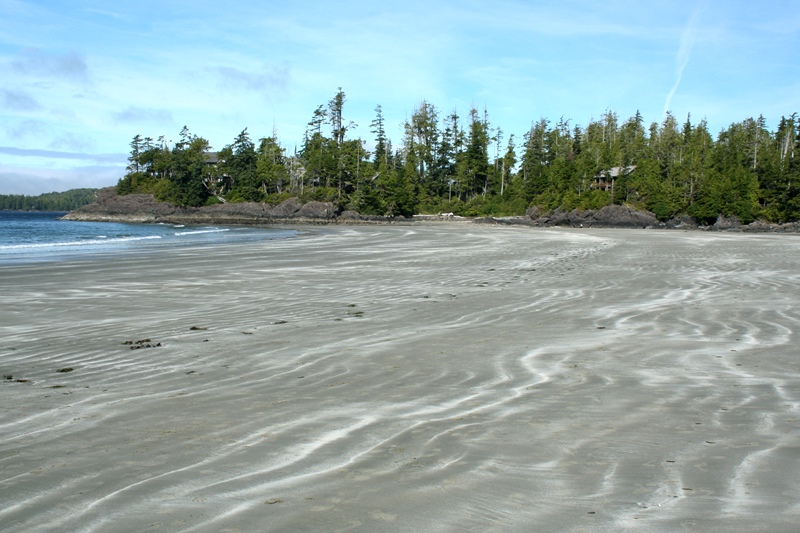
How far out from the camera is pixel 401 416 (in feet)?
13.5

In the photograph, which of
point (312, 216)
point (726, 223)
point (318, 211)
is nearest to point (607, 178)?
point (726, 223)

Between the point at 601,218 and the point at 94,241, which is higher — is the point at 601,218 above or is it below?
above

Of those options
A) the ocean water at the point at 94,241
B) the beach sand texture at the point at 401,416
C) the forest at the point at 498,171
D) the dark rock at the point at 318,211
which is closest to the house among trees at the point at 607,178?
the forest at the point at 498,171

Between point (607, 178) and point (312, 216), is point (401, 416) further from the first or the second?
point (607, 178)

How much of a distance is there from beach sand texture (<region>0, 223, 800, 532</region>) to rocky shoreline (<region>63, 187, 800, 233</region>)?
199 feet

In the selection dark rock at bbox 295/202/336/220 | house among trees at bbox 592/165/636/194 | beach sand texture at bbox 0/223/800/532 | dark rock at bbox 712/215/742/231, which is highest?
house among trees at bbox 592/165/636/194

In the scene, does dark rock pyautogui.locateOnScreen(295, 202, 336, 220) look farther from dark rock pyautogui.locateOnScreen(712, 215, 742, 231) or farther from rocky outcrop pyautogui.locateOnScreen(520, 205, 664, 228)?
dark rock pyautogui.locateOnScreen(712, 215, 742, 231)

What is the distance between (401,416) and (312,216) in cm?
7975

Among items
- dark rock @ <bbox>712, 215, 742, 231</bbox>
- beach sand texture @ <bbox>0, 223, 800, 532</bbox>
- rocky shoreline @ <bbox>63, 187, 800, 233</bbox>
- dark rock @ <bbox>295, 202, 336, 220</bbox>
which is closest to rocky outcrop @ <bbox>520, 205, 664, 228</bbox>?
rocky shoreline @ <bbox>63, 187, 800, 233</bbox>

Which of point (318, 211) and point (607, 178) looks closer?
point (318, 211)

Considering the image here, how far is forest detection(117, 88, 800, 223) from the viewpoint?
71.5 m

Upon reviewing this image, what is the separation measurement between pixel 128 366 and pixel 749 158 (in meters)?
93.9

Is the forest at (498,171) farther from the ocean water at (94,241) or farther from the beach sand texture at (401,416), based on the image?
the beach sand texture at (401,416)

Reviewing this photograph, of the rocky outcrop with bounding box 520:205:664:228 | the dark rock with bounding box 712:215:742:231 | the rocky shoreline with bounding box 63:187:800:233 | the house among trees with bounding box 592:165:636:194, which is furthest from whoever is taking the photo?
the house among trees with bounding box 592:165:636:194
